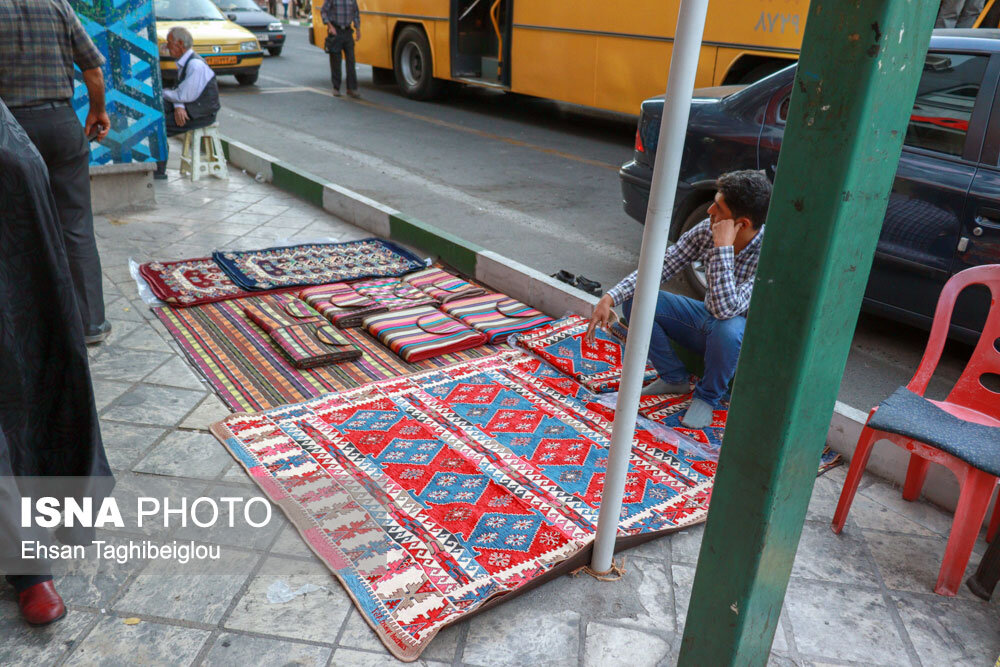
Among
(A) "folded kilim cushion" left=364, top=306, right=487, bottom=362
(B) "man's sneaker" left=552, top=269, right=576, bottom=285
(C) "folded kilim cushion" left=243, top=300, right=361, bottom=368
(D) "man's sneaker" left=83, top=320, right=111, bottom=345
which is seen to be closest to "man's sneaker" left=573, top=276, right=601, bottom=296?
(B) "man's sneaker" left=552, top=269, right=576, bottom=285

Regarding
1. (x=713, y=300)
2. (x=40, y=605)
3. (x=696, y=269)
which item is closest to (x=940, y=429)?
(x=713, y=300)

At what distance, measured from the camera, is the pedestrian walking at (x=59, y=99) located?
3674 mm

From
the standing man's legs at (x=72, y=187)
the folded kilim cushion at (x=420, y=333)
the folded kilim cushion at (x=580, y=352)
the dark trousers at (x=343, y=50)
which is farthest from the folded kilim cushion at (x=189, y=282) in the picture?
the dark trousers at (x=343, y=50)

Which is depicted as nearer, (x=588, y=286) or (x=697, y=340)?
(x=697, y=340)

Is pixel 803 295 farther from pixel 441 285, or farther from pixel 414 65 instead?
pixel 414 65

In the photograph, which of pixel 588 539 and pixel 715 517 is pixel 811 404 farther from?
pixel 588 539

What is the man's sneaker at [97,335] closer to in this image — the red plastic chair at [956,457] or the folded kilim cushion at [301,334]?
the folded kilim cushion at [301,334]

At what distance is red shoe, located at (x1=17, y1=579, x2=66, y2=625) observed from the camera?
2307 millimetres

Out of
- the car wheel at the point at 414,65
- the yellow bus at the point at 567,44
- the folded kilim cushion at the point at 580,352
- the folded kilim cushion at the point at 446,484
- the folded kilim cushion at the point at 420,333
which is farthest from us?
the car wheel at the point at 414,65

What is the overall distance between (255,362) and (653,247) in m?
2.51

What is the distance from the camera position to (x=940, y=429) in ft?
8.99

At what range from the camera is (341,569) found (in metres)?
2.61

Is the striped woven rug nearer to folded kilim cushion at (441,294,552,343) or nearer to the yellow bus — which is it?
folded kilim cushion at (441,294,552,343)

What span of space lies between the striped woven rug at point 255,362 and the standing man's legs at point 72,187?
1.56ft
